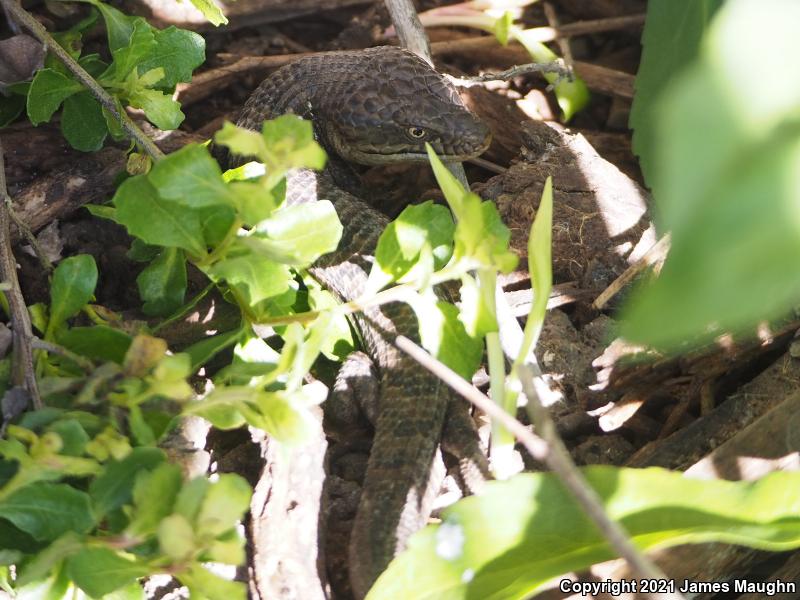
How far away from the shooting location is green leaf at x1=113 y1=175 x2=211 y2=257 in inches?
76.2

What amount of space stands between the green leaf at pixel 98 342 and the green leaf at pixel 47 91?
2.56ft

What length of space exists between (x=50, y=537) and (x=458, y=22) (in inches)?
121

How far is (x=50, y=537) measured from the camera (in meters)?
1.79

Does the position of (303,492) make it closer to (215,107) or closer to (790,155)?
(790,155)

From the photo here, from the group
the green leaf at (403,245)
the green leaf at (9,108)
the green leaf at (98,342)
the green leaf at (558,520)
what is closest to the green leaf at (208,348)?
the green leaf at (98,342)

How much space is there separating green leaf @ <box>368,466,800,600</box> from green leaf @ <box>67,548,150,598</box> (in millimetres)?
501

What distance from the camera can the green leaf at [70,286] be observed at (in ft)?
7.20

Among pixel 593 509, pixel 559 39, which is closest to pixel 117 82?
pixel 593 509

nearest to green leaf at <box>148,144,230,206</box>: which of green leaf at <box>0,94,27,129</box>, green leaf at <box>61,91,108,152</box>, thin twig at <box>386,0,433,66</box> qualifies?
green leaf at <box>61,91,108,152</box>

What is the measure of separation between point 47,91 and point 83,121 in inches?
7.1

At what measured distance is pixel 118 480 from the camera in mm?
1804

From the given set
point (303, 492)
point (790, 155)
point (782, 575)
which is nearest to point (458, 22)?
point (303, 492)

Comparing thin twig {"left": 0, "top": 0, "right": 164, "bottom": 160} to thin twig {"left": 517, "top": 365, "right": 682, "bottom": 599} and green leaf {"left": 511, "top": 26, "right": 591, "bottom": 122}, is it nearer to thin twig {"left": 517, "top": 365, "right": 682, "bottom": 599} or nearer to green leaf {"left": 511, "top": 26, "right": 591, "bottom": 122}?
thin twig {"left": 517, "top": 365, "right": 682, "bottom": 599}

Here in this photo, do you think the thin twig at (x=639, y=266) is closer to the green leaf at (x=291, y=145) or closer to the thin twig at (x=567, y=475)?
the thin twig at (x=567, y=475)
